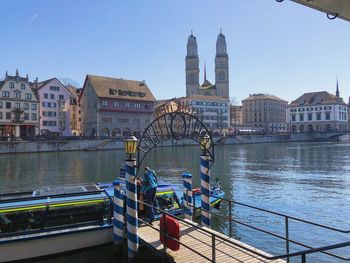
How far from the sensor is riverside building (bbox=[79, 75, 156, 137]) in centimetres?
10219

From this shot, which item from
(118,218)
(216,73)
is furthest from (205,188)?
(216,73)

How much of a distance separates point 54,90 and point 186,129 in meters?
95.4

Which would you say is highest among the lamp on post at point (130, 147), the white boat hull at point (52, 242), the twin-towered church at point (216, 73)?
the twin-towered church at point (216, 73)

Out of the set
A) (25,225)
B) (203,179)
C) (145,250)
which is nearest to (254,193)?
(203,179)

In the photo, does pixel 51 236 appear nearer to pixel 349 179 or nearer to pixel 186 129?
pixel 186 129

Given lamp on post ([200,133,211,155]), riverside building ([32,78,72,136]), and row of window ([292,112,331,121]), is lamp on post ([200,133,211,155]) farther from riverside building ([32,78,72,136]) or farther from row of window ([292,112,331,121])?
row of window ([292,112,331,121])

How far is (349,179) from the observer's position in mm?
35312

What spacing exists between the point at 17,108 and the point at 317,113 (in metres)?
131

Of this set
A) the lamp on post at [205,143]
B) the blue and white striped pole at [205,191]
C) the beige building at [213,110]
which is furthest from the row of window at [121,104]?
the blue and white striped pole at [205,191]

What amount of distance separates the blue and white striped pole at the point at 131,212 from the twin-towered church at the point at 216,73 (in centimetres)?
17442

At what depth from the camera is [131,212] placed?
12.1 metres

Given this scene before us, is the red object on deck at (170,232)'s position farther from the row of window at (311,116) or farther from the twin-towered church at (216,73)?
the twin-towered church at (216,73)

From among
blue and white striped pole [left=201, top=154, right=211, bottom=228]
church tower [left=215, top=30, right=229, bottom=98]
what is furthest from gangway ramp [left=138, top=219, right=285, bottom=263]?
church tower [left=215, top=30, right=229, bottom=98]

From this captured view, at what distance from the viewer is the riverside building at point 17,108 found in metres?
89.3
